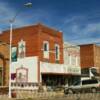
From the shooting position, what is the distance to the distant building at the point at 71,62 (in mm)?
60125

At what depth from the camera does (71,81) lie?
63062 millimetres

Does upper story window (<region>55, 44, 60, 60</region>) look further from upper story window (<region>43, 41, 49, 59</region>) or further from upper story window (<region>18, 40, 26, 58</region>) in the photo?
upper story window (<region>18, 40, 26, 58</region>)

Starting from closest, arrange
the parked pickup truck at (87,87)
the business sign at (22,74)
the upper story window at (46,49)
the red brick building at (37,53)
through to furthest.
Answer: the parked pickup truck at (87,87) → the red brick building at (37,53) → the business sign at (22,74) → the upper story window at (46,49)

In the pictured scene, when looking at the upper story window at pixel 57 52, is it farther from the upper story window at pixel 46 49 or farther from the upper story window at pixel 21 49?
the upper story window at pixel 21 49

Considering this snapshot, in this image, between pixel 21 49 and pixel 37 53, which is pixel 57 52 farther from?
pixel 21 49

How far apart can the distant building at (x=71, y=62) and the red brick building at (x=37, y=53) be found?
2.24 meters

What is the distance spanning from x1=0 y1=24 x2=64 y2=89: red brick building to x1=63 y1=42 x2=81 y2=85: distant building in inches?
88.1

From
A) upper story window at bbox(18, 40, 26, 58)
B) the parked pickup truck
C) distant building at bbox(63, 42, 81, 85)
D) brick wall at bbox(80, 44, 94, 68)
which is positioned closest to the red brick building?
upper story window at bbox(18, 40, 26, 58)

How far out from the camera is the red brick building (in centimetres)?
5256

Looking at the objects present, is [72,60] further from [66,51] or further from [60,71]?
[60,71]

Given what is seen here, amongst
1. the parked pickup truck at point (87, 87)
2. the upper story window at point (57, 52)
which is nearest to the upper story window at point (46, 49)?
the upper story window at point (57, 52)

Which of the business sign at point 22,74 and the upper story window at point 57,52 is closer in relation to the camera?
the business sign at point 22,74

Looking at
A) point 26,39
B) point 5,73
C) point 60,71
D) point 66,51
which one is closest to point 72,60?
point 66,51

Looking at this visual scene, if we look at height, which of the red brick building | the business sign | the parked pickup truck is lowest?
the parked pickup truck
